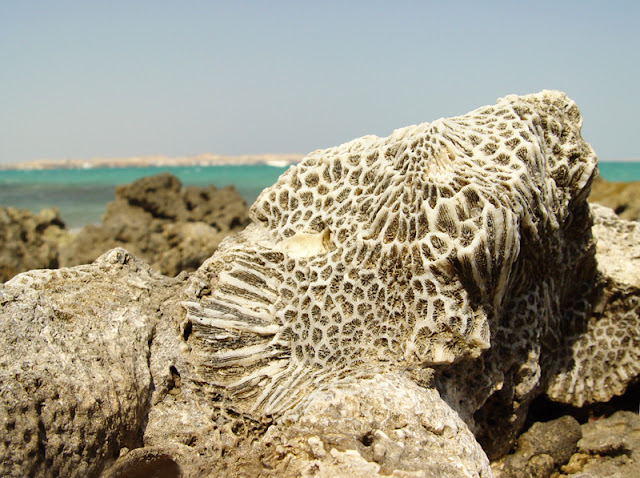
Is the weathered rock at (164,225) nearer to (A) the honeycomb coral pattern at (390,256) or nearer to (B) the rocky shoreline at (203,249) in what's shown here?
(B) the rocky shoreline at (203,249)

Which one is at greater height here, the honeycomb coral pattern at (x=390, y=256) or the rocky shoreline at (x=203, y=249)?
the honeycomb coral pattern at (x=390, y=256)

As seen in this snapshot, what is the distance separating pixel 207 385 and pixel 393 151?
4.47 ft

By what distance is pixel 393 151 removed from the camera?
96.9 inches

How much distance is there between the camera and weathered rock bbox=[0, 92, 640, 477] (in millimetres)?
1937

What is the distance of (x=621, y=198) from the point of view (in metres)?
9.30

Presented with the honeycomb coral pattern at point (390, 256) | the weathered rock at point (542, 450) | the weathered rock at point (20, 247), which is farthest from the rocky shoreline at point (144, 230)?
the weathered rock at point (542, 450)

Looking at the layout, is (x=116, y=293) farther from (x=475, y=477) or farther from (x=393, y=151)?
(x=475, y=477)

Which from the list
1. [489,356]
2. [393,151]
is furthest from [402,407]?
[393,151]

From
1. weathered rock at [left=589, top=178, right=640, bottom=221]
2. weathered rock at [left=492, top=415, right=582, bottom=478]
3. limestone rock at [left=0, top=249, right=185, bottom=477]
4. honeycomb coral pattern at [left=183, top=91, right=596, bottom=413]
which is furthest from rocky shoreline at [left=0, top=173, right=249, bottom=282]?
weathered rock at [left=589, top=178, right=640, bottom=221]

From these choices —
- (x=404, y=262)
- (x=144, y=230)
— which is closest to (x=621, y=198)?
(x=144, y=230)

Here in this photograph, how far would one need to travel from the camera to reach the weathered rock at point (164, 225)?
272 inches

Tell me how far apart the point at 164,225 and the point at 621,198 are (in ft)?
26.6

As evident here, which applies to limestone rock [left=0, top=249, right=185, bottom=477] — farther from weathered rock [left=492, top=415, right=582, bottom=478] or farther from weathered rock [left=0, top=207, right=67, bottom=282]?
weathered rock [left=0, top=207, right=67, bottom=282]

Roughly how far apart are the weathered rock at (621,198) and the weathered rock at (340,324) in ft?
22.5
